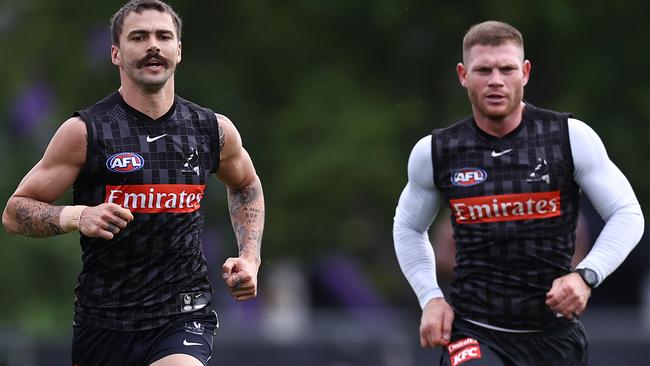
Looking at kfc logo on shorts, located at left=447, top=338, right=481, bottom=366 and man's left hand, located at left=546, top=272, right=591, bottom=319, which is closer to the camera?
man's left hand, located at left=546, top=272, right=591, bottom=319

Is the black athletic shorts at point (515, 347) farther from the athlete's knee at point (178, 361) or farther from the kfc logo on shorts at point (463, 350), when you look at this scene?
the athlete's knee at point (178, 361)

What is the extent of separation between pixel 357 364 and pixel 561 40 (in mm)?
3846

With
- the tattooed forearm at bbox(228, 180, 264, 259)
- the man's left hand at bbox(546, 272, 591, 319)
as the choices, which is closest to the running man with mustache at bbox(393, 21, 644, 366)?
the man's left hand at bbox(546, 272, 591, 319)

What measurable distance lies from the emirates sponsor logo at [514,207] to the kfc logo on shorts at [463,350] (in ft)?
2.06

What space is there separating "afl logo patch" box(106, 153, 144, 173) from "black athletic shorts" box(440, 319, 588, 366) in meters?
1.90

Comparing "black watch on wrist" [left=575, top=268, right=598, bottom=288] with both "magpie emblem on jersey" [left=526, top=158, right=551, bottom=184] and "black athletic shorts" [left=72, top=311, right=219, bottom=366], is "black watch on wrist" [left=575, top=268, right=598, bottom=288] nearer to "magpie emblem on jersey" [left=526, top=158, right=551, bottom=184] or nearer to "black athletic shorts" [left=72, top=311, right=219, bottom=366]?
"magpie emblem on jersey" [left=526, top=158, right=551, bottom=184]

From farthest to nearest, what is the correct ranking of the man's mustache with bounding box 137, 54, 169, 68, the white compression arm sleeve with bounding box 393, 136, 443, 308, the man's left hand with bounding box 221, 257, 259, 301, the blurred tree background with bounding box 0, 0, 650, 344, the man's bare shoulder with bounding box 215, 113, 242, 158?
the blurred tree background with bounding box 0, 0, 650, 344
the white compression arm sleeve with bounding box 393, 136, 443, 308
the man's bare shoulder with bounding box 215, 113, 242, 158
the man's mustache with bounding box 137, 54, 169, 68
the man's left hand with bounding box 221, 257, 259, 301

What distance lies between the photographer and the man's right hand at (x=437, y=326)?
7.52 meters

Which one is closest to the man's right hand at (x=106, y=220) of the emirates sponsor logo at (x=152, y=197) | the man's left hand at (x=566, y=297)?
the emirates sponsor logo at (x=152, y=197)

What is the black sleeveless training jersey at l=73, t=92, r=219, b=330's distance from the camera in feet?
22.9

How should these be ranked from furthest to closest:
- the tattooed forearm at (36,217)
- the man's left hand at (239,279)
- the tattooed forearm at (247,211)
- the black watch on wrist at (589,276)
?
the tattooed forearm at (247,211) → the black watch on wrist at (589,276) → the man's left hand at (239,279) → the tattooed forearm at (36,217)

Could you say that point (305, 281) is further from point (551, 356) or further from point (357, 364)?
point (551, 356)

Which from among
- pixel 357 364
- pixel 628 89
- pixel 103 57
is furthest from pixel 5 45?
pixel 628 89

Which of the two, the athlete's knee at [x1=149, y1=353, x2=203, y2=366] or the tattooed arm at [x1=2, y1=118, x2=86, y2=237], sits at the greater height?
the tattooed arm at [x1=2, y1=118, x2=86, y2=237]
